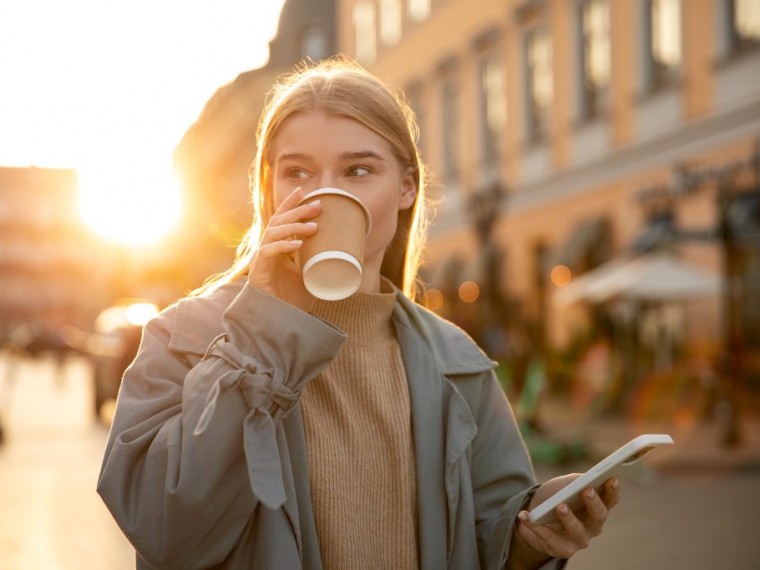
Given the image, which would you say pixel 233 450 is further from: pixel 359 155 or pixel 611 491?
pixel 611 491

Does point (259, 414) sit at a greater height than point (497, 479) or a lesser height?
greater

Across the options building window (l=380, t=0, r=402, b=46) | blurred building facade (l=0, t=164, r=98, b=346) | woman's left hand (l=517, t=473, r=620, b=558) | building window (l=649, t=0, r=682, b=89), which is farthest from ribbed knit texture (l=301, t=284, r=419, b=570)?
blurred building facade (l=0, t=164, r=98, b=346)

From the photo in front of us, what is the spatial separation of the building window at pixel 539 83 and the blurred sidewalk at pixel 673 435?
857 cm

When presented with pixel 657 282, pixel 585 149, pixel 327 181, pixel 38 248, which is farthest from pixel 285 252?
pixel 38 248

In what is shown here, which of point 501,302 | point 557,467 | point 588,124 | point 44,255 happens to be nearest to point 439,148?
point 501,302

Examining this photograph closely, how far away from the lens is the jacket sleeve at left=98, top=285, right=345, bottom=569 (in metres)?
1.97

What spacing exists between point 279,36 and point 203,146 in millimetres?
18083

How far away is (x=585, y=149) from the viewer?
23.2m

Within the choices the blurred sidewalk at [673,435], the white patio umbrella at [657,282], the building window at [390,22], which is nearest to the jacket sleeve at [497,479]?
the blurred sidewalk at [673,435]

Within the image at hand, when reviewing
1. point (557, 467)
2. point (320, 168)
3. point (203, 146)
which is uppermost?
point (203, 146)

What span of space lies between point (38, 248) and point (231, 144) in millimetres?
65838

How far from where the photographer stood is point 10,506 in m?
9.34

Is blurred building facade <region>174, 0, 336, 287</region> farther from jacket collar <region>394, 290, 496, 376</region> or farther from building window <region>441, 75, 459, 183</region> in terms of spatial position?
building window <region>441, 75, 459, 183</region>

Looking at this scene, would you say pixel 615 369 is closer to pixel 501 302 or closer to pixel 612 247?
pixel 612 247
